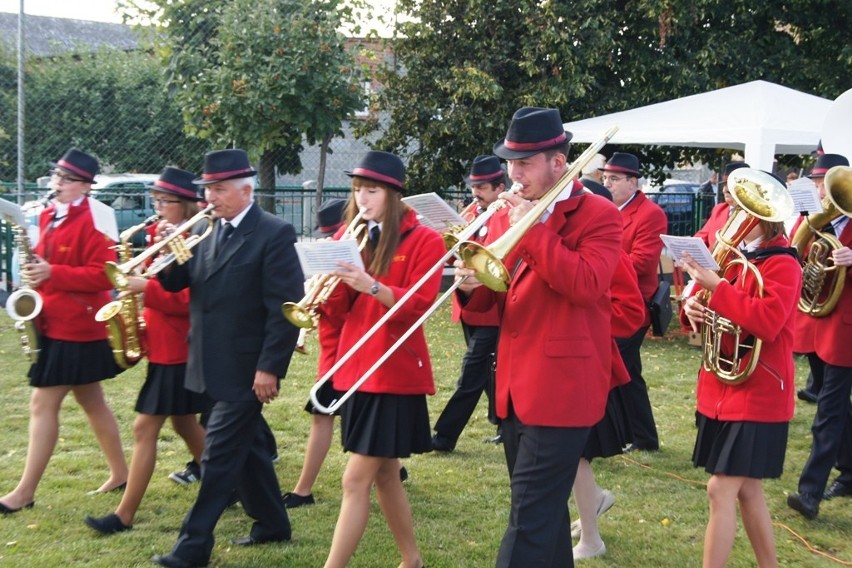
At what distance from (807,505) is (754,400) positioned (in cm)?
169

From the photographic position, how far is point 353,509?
4.24 meters

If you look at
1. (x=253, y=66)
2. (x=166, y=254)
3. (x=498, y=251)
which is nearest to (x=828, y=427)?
(x=498, y=251)

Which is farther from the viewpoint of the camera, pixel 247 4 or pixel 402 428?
pixel 247 4

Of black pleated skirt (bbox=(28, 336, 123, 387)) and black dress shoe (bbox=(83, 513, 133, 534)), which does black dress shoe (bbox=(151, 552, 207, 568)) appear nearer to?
black dress shoe (bbox=(83, 513, 133, 534))

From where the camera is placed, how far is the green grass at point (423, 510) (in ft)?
16.1

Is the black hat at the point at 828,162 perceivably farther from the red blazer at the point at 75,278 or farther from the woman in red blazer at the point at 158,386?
the red blazer at the point at 75,278

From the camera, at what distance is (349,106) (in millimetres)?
11500

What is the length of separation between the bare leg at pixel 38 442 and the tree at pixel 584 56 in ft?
28.2

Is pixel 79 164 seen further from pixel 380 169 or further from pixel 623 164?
pixel 623 164

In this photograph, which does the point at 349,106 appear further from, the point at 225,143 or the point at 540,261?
the point at 540,261

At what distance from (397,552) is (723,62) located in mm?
10048

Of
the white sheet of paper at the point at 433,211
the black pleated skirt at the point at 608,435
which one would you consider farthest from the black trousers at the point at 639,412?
the black pleated skirt at the point at 608,435

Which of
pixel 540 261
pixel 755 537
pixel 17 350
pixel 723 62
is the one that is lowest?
pixel 17 350

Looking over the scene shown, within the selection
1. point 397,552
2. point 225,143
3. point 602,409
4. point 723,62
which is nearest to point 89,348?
point 397,552
